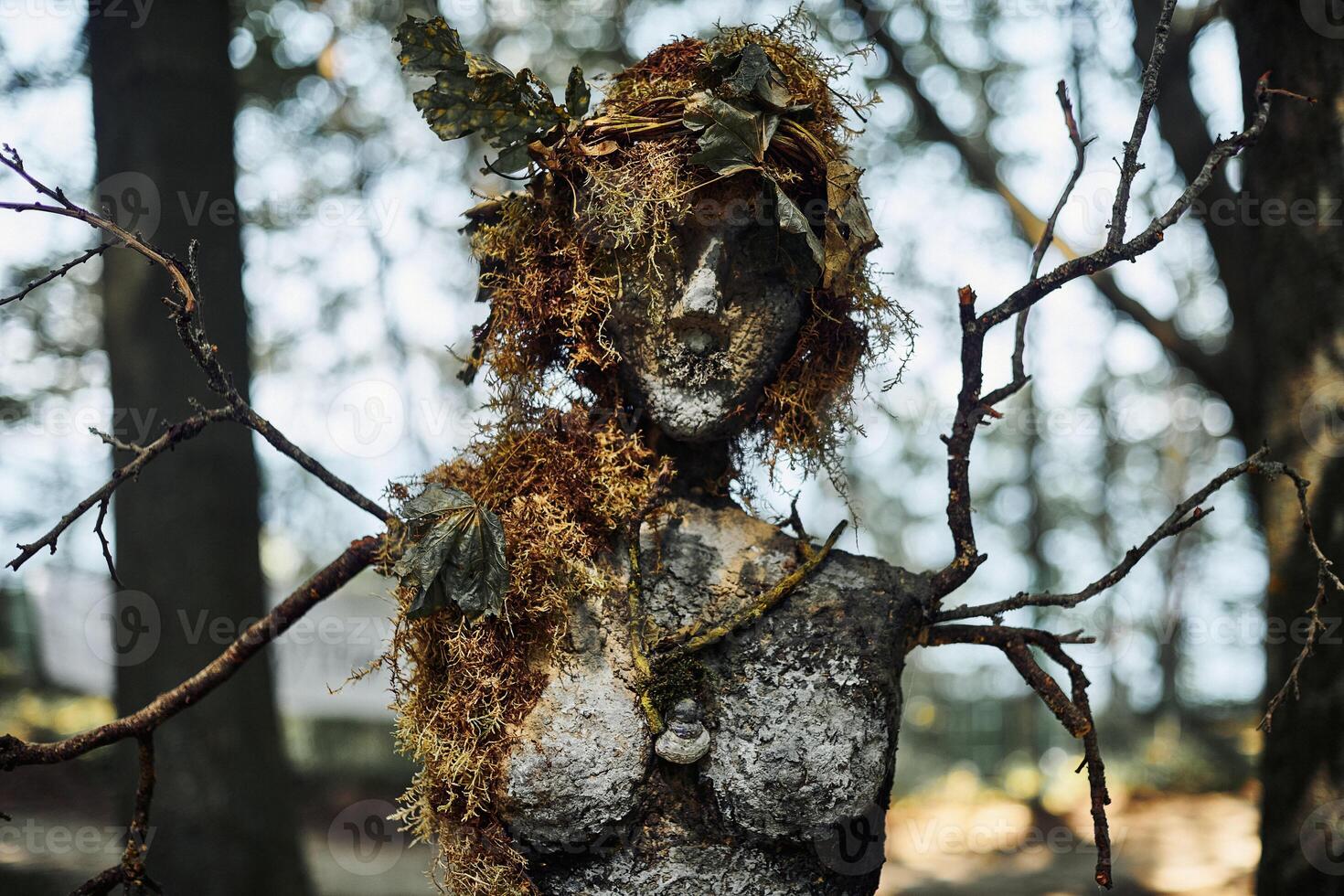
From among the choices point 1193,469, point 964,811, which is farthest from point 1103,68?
point 1193,469

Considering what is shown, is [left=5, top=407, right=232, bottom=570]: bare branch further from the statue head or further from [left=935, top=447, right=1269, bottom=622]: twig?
[left=935, top=447, right=1269, bottom=622]: twig

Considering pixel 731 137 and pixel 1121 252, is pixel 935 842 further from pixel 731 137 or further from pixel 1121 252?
pixel 731 137

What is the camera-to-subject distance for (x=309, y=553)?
853 cm

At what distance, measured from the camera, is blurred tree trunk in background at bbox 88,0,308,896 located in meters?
2.71

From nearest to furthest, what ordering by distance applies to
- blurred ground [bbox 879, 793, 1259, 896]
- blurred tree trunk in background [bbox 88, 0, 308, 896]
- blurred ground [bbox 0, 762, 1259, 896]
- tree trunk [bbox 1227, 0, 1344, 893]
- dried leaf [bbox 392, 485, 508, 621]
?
dried leaf [bbox 392, 485, 508, 621] → tree trunk [bbox 1227, 0, 1344, 893] → blurred tree trunk in background [bbox 88, 0, 308, 896] → blurred ground [bbox 0, 762, 1259, 896] → blurred ground [bbox 879, 793, 1259, 896]

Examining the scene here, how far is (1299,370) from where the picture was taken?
2.15 m

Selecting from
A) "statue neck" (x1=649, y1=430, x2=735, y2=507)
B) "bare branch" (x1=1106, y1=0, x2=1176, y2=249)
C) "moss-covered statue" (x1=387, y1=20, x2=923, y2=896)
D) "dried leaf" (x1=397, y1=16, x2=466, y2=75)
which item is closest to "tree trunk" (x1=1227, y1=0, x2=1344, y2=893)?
"bare branch" (x1=1106, y1=0, x2=1176, y2=249)

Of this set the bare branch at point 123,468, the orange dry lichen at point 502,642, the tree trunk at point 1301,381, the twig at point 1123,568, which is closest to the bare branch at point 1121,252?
the twig at point 1123,568

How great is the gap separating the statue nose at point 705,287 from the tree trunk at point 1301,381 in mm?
1687

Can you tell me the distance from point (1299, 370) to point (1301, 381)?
27 millimetres

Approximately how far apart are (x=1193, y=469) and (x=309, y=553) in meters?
8.41

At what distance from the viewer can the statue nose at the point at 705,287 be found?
114 cm

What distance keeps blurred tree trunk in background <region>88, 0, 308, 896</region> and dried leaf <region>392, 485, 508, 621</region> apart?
207cm

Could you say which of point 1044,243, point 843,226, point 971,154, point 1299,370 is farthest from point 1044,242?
point 971,154
